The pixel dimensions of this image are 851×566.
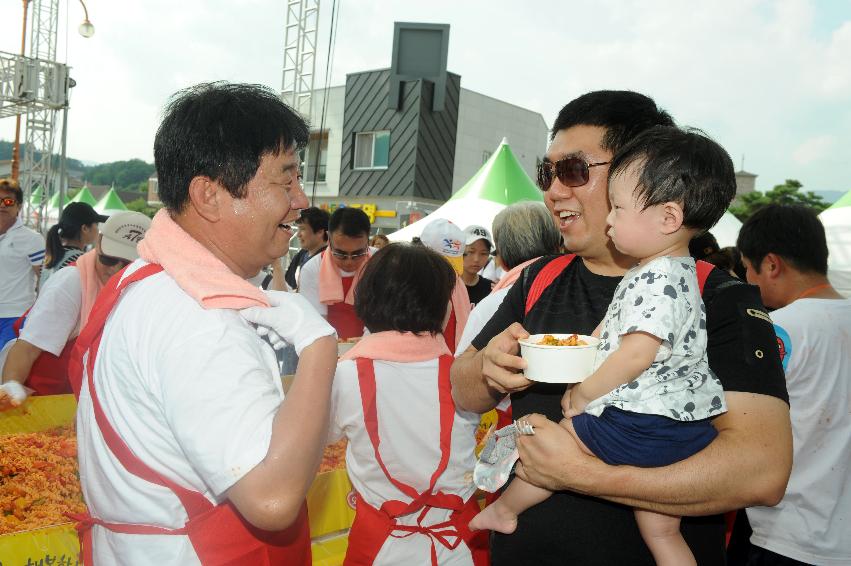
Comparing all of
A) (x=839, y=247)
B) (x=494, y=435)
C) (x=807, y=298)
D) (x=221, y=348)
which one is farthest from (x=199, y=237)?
(x=839, y=247)

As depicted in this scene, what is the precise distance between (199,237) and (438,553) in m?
1.86

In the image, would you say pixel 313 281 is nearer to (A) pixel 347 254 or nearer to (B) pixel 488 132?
(A) pixel 347 254

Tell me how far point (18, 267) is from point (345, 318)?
10.9 ft

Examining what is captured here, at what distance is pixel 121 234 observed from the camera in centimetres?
432

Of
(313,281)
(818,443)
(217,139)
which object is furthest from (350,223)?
(217,139)

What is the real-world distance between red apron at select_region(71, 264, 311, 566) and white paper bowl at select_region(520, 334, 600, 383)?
0.82 meters

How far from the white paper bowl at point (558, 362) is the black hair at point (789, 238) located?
212 centimetres

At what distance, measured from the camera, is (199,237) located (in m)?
1.69

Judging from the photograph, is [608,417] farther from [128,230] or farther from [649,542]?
[128,230]

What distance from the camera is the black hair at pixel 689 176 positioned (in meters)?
1.73

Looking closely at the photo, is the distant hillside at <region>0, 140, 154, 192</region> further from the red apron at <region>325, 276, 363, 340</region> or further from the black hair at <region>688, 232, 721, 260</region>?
the black hair at <region>688, 232, 721, 260</region>

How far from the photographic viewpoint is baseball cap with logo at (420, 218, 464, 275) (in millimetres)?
7281

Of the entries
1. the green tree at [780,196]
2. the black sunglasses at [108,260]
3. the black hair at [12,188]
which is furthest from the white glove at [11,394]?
the green tree at [780,196]

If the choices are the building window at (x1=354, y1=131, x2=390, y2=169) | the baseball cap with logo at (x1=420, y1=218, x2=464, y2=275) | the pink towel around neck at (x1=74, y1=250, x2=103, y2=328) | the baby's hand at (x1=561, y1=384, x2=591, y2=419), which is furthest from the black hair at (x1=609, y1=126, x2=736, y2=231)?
the building window at (x1=354, y1=131, x2=390, y2=169)
